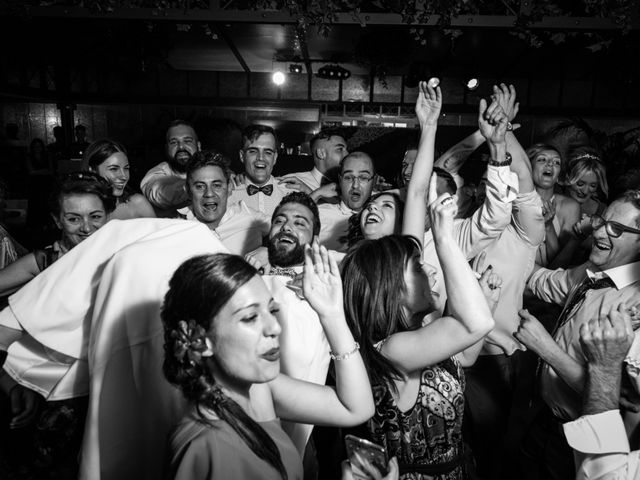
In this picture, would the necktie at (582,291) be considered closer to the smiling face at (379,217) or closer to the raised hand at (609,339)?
the raised hand at (609,339)

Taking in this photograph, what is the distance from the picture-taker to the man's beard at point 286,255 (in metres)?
2.73

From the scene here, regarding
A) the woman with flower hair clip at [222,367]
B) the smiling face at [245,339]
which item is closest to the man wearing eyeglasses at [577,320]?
the woman with flower hair clip at [222,367]

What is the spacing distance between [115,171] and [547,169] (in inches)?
122

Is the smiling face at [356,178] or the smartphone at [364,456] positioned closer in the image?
the smartphone at [364,456]

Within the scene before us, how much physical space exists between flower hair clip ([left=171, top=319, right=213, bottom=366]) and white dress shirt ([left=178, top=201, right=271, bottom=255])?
2075 millimetres

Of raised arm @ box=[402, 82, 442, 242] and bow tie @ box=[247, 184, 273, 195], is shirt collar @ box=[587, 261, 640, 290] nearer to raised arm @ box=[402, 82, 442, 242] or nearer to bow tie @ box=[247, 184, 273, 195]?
raised arm @ box=[402, 82, 442, 242]

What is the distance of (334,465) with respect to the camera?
7.74 feet

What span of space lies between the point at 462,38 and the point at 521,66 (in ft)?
9.02

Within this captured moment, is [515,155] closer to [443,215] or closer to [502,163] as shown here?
[502,163]

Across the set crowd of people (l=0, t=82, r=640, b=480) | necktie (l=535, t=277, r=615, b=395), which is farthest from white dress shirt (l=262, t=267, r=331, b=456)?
necktie (l=535, t=277, r=615, b=395)

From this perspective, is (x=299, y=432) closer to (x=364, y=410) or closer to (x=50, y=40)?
(x=364, y=410)

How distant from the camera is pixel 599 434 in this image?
1390mm

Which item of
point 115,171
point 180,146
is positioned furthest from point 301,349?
point 180,146

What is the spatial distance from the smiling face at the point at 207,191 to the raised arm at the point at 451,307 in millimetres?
1932
